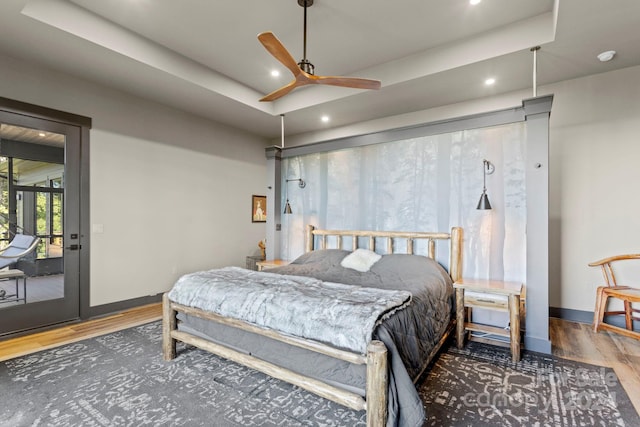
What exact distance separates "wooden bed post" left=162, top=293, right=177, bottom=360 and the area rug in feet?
0.29

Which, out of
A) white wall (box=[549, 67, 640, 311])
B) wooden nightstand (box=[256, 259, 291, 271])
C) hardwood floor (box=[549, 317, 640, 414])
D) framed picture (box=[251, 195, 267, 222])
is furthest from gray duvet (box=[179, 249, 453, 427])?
framed picture (box=[251, 195, 267, 222])

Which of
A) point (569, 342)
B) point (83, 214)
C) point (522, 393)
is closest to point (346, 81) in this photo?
point (522, 393)

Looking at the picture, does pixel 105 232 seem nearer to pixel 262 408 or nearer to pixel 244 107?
pixel 244 107

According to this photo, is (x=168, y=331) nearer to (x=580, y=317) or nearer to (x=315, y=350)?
(x=315, y=350)

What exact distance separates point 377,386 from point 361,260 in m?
2.28

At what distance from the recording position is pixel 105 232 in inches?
167

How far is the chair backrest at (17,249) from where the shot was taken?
3396 millimetres

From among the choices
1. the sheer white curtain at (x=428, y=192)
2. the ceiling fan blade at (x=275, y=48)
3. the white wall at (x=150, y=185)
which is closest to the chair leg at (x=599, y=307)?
the sheer white curtain at (x=428, y=192)

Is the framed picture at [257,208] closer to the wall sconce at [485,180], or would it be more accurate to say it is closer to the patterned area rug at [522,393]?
the wall sconce at [485,180]

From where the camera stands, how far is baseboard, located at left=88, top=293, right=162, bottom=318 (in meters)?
4.11

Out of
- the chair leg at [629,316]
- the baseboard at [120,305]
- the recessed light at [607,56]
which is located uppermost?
the recessed light at [607,56]

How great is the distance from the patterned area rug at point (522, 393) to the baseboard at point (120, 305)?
413 centimetres

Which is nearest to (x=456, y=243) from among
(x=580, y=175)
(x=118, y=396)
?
(x=580, y=175)

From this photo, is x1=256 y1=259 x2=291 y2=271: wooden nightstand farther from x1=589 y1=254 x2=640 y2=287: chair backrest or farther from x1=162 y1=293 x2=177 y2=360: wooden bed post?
x1=589 y1=254 x2=640 y2=287: chair backrest
